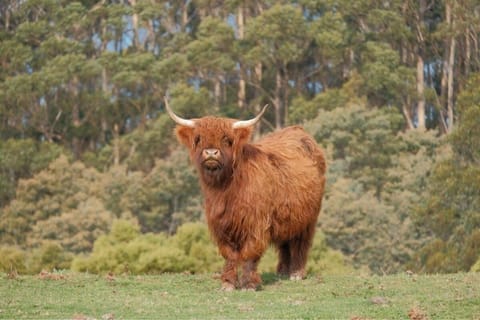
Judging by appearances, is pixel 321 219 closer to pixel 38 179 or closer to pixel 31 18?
pixel 38 179

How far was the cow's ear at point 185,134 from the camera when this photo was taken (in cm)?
1360

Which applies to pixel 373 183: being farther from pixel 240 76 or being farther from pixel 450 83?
pixel 240 76

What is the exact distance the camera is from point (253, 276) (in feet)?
44.1

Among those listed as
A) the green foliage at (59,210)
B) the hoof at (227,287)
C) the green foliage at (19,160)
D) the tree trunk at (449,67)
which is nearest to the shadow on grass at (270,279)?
the hoof at (227,287)

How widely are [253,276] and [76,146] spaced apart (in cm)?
5056

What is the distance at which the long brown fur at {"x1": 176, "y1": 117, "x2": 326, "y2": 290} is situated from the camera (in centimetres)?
1336

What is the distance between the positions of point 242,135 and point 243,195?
0.69 meters

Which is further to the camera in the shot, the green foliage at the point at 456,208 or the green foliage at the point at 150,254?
the green foliage at the point at 456,208

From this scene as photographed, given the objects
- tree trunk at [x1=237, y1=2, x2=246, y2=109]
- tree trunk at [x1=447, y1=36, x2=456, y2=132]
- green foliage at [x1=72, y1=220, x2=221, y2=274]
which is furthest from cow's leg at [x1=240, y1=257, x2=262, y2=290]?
tree trunk at [x1=237, y1=2, x2=246, y2=109]

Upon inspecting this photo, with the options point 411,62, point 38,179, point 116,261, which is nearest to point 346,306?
point 116,261

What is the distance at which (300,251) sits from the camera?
15.3 metres

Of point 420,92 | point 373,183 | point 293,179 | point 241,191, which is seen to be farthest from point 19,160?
point 241,191

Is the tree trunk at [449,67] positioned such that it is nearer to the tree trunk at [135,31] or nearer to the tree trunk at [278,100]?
the tree trunk at [278,100]

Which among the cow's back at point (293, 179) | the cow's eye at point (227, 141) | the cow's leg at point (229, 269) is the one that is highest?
the cow's eye at point (227, 141)
